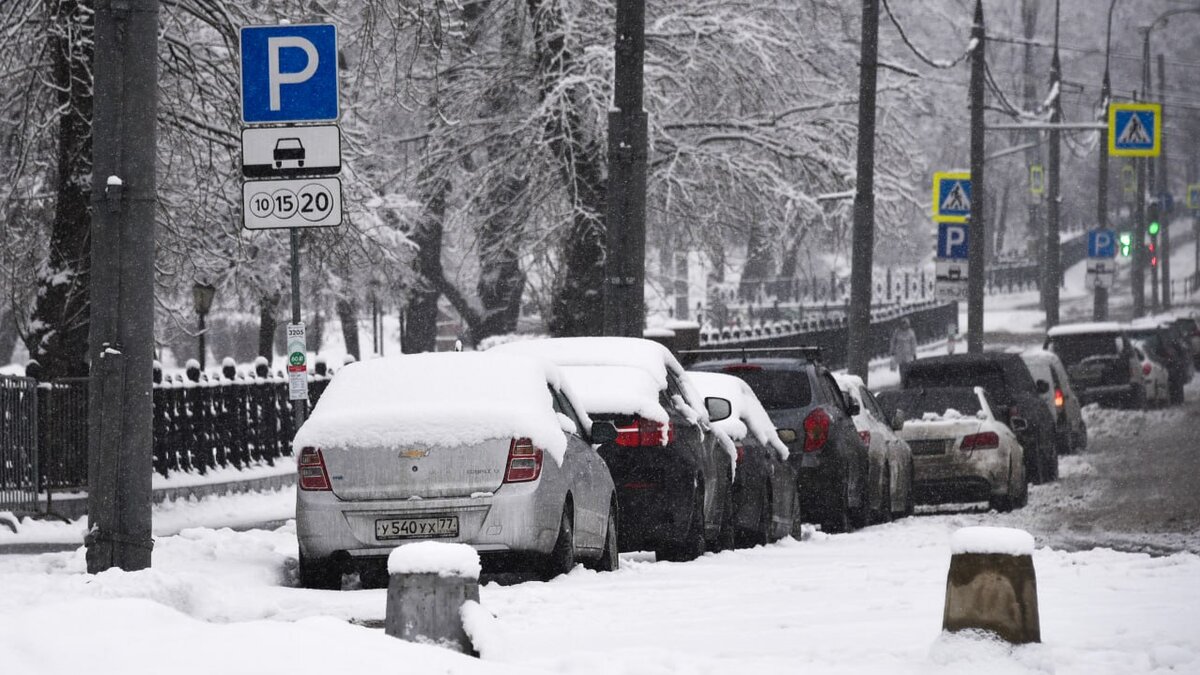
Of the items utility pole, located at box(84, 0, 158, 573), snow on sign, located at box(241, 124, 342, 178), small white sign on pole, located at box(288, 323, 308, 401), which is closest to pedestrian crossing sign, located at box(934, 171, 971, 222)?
small white sign on pole, located at box(288, 323, 308, 401)

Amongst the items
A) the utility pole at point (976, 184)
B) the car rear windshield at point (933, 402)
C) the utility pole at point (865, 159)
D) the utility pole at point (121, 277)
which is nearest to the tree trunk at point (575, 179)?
the utility pole at point (865, 159)

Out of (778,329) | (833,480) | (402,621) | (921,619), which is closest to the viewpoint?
(402,621)

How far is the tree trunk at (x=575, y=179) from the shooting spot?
2969 centimetres

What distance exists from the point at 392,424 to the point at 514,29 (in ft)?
65.8

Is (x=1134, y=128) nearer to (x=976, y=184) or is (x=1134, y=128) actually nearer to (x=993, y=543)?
(x=976, y=184)

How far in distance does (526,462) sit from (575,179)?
18158mm

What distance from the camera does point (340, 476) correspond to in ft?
38.6

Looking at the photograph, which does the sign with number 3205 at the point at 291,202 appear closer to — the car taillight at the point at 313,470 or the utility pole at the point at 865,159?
the car taillight at the point at 313,470

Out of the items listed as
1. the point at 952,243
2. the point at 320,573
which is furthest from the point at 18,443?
the point at 952,243

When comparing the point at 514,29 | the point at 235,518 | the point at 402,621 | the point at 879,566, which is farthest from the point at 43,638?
the point at 514,29

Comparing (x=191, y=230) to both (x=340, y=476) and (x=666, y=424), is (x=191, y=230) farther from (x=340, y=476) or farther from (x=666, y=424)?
(x=340, y=476)

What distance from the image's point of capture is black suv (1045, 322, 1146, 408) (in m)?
39.1

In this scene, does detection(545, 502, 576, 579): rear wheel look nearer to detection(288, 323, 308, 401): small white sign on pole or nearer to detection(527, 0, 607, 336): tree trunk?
detection(288, 323, 308, 401): small white sign on pole

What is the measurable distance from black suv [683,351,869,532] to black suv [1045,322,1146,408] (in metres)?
20.0
